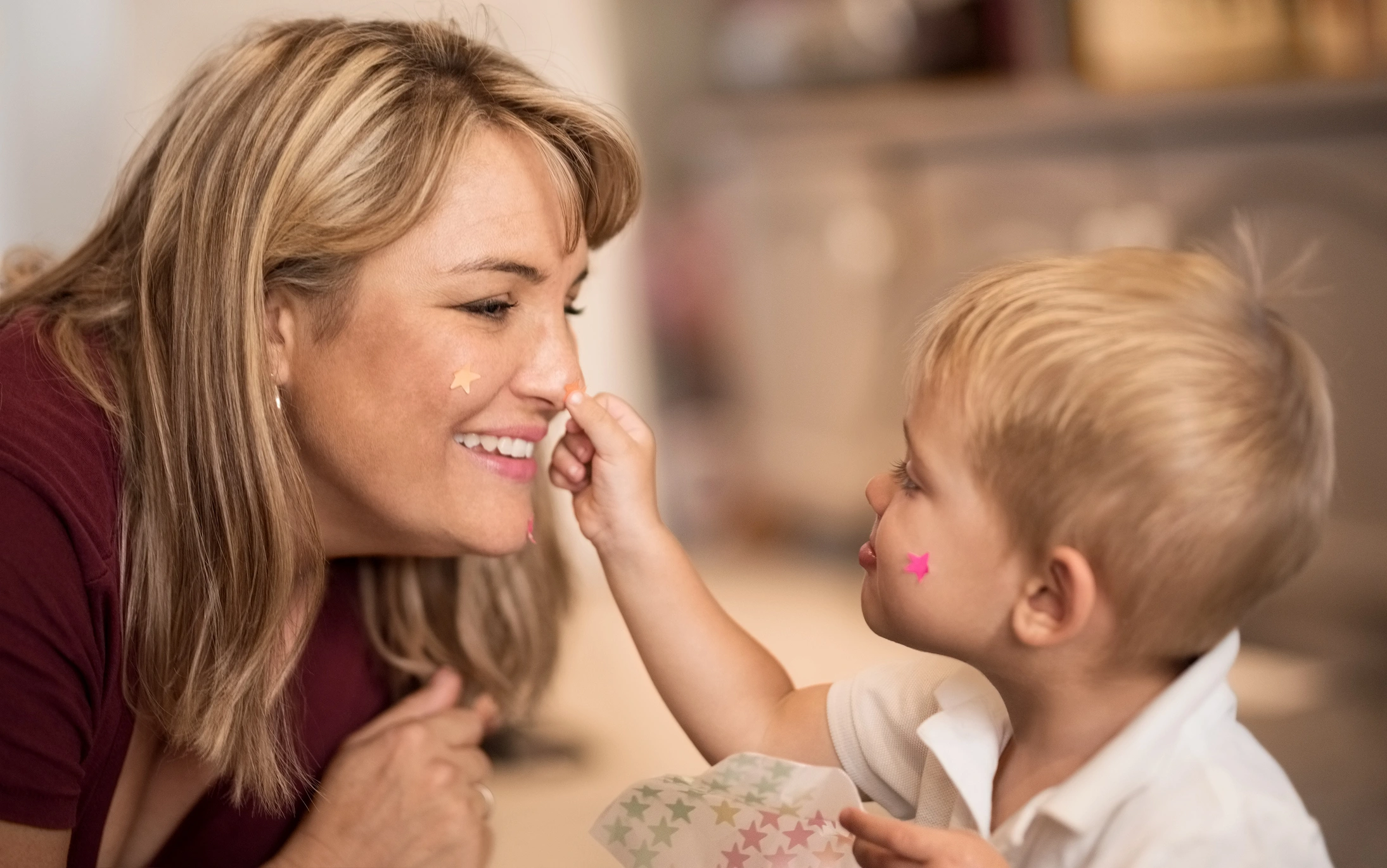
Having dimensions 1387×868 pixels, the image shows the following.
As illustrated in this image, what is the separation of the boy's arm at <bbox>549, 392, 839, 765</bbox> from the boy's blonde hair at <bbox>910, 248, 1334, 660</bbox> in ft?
0.92

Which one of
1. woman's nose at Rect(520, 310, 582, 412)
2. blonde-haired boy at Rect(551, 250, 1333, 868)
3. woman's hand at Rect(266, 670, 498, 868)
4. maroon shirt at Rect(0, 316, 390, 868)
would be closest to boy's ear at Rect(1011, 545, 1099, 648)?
blonde-haired boy at Rect(551, 250, 1333, 868)

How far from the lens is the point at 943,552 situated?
90cm

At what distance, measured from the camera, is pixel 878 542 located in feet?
3.05

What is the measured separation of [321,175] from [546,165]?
20 cm

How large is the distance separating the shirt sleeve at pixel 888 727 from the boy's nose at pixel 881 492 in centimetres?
14

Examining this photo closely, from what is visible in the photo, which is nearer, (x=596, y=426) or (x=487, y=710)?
(x=596, y=426)

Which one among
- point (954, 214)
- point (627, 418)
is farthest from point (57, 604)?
point (954, 214)

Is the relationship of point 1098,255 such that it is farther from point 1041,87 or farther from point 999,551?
point 1041,87

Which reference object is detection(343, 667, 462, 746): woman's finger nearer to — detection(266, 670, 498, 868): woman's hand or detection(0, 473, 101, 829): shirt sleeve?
detection(266, 670, 498, 868): woman's hand

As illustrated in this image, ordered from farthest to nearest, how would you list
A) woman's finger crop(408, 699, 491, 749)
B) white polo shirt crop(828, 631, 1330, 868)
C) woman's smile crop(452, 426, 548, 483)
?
woman's finger crop(408, 699, 491, 749) < woman's smile crop(452, 426, 548, 483) < white polo shirt crop(828, 631, 1330, 868)

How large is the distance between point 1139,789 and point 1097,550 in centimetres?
15

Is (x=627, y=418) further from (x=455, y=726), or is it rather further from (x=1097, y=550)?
(x=1097, y=550)

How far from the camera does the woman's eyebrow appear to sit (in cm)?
110

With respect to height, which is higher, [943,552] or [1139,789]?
[943,552]
